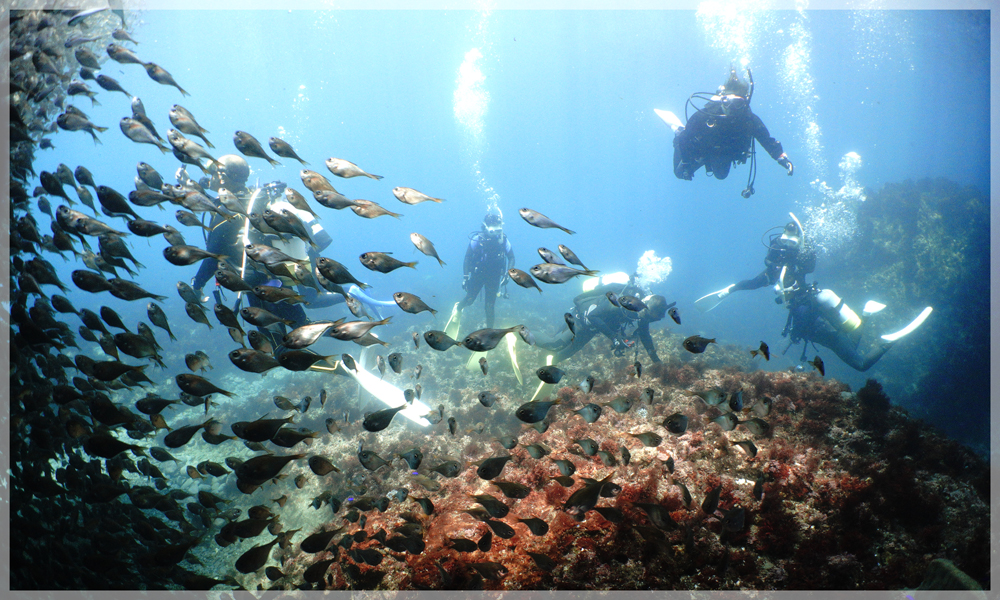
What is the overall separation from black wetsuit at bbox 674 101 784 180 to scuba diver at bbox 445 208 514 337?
6.22 m

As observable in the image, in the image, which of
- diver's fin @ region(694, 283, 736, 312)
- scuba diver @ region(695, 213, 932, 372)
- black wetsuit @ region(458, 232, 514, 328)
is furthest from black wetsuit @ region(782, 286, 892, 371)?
black wetsuit @ region(458, 232, 514, 328)

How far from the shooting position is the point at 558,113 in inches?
2928

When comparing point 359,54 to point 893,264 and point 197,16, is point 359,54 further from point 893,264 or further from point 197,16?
point 893,264

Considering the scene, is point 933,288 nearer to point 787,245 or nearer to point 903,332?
point 903,332

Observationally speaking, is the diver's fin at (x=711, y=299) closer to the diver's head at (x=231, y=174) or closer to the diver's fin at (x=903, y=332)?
the diver's fin at (x=903, y=332)

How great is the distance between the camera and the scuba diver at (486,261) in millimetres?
12469

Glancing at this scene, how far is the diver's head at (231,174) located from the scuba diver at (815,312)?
44.1 feet

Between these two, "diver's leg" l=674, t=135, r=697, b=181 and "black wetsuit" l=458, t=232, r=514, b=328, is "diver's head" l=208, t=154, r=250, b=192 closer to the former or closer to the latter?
"black wetsuit" l=458, t=232, r=514, b=328

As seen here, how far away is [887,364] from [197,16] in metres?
72.0

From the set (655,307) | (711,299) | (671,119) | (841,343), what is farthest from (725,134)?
(841,343)

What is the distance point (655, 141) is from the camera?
9194cm

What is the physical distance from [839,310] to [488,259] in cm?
1061

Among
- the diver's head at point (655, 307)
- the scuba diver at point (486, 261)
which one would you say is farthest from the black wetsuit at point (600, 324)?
the scuba diver at point (486, 261)

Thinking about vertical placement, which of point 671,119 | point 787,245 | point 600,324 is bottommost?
point 600,324
